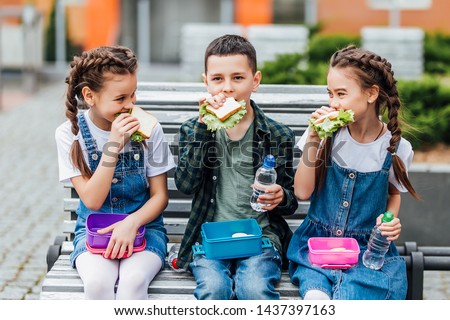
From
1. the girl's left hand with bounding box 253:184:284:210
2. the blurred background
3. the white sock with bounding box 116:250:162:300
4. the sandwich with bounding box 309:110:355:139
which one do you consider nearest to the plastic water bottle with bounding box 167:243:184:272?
the white sock with bounding box 116:250:162:300

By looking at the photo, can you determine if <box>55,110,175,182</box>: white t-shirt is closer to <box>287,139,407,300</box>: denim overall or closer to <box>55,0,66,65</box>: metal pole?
<box>287,139,407,300</box>: denim overall

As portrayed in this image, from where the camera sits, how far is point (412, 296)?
4.08m

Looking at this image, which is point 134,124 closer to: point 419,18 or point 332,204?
point 332,204

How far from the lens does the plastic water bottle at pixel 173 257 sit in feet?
12.7

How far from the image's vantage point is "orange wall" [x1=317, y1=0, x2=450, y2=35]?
1652 cm

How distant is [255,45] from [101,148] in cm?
757

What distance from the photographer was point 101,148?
3.90 m

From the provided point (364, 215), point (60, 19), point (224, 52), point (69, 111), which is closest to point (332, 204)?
point (364, 215)

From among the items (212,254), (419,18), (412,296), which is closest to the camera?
(212,254)

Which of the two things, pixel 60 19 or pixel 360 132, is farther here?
pixel 60 19

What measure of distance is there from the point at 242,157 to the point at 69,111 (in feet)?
2.76

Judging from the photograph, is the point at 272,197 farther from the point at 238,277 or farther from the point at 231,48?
the point at 231,48

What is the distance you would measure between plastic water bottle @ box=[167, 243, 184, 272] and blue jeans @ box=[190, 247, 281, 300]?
122mm
